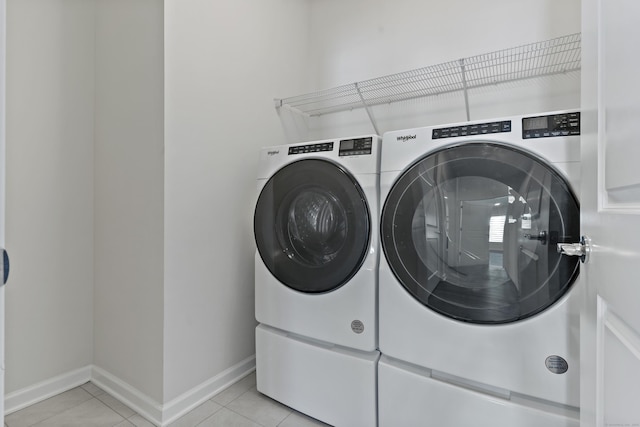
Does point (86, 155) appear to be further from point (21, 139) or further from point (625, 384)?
point (625, 384)

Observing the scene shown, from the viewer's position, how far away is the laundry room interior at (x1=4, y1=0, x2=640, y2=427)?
1.36 m

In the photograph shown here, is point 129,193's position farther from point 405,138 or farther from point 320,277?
Result: point 405,138

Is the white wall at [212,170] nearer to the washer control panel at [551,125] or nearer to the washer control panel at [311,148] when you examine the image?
the washer control panel at [311,148]

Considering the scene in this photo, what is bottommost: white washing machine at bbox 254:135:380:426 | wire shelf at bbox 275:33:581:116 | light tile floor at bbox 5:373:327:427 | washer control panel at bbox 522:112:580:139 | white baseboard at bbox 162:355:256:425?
light tile floor at bbox 5:373:327:427

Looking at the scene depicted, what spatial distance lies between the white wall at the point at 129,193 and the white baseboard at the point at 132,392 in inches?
1.4

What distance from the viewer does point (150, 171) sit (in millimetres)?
1367

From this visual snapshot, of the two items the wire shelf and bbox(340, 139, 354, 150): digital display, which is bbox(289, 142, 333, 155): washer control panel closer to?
bbox(340, 139, 354, 150): digital display

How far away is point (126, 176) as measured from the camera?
4.87 feet

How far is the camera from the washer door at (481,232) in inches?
35.9

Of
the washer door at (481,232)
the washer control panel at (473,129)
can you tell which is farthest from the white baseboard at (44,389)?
the washer control panel at (473,129)

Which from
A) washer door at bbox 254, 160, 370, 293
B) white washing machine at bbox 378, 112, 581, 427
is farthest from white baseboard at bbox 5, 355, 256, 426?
white washing machine at bbox 378, 112, 581, 427

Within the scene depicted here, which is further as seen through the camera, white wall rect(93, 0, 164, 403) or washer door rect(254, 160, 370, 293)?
white wall rect(93, 0, 164, 403)

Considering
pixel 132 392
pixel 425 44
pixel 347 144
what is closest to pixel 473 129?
pixel 347 144

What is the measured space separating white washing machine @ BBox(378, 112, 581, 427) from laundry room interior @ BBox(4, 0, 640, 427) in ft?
0.72
